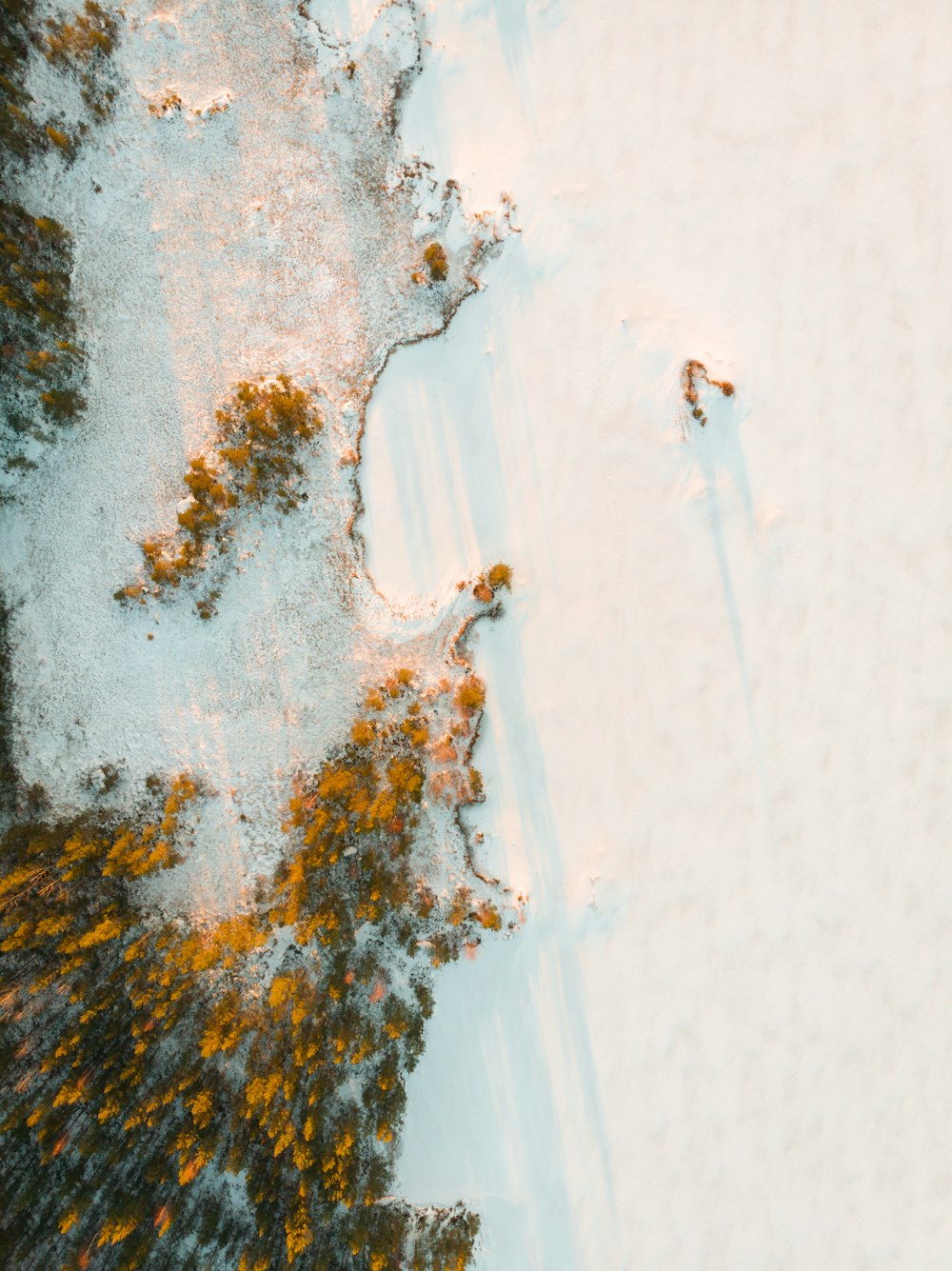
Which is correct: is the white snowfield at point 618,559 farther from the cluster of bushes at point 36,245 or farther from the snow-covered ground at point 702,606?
the cluster of bushes at point 36,245

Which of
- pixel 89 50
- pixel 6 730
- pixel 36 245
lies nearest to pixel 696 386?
pixel 36 245

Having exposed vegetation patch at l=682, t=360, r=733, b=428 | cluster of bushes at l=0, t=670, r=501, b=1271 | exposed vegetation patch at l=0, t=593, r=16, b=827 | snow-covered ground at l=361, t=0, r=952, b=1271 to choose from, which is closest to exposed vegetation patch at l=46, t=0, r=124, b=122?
snow-covered ground at l=361, t=0, r=952, b=1271

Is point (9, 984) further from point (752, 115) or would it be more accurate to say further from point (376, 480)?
point (752, 115)

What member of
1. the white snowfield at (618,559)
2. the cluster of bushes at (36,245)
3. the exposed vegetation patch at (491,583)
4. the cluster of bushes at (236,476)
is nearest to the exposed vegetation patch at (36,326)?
the cluster of bushes at (36,245)

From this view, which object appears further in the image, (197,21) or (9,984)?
(197,21)

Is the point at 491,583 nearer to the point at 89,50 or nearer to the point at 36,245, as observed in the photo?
the point at 36,245

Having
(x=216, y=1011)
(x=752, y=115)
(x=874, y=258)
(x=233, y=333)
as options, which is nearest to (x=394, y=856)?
(x=216, y=1011)

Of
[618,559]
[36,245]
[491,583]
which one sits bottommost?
[491,583]
